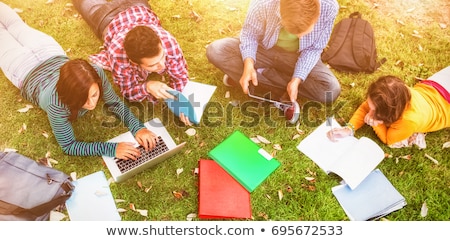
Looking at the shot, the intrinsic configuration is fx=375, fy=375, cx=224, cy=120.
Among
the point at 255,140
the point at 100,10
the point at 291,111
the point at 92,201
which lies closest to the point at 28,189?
the point at 92,201

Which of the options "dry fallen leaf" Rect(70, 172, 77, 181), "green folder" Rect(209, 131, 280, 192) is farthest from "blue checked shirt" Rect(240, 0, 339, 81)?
"dry fallen leaf" Rect(70, 172, 77, 181)

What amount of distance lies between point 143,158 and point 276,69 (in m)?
1.07

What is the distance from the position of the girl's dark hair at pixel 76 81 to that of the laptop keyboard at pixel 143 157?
48 cm

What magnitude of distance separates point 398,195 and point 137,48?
179 cm

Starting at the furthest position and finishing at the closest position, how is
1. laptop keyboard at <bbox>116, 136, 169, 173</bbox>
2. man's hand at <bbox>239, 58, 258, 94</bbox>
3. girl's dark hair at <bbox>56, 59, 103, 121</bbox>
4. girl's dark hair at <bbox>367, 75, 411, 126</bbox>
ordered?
1. man's hand at <bbox>239, 58, 258, 94</bbox>
2. laptop keyboard at <bbox>116, 136, 169, 173</bbox>
3. girl's dark hair at <bbox>367, 75, 411, 126</bbox>
4. girl's dark hair at <bbox>56, 59, 103, 121</bbox>

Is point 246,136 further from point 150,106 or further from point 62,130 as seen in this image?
point 62,130

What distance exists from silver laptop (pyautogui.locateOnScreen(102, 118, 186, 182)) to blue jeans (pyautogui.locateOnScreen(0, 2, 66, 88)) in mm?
673

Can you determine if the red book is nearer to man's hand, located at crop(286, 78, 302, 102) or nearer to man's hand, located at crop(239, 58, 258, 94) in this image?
man's hand, located at crop(239, 58, 258, 94)

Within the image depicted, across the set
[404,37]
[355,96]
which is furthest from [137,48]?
[404,37]

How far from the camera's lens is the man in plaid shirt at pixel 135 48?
2031 millimetres

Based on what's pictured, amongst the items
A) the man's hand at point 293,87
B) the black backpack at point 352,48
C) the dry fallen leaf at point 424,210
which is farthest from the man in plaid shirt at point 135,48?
the dry fallen leaf at point 424,210

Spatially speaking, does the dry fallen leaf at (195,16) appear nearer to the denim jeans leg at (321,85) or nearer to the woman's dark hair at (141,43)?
the woman's dark hair at (141,43)

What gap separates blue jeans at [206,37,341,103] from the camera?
2500mm
